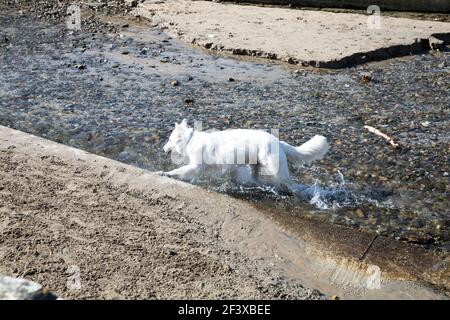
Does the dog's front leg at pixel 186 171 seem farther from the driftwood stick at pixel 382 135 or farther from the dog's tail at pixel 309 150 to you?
the driftwood stick at pixel 382 135

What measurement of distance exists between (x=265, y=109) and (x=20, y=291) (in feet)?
18.3

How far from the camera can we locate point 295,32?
1234cm

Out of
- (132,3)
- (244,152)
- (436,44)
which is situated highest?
(132,3)

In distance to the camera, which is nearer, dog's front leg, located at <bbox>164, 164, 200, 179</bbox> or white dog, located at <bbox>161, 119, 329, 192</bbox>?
white dog, located at <bbox>161, 119, 329, 192</bbox>

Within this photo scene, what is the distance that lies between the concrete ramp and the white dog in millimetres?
4776

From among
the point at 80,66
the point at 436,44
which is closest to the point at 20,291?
the point at 80,66

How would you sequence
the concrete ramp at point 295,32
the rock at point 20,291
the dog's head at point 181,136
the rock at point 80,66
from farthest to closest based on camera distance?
the concrete ramp at point 295,32 < the rock at point 80,66 < the dog's head at point 181,136 < the rock at point 20,291

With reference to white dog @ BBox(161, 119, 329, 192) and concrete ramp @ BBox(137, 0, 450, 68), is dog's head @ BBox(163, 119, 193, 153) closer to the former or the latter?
white dog @ BBox(161, 119, 329, 192)

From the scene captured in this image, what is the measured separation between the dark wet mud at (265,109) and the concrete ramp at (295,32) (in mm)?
339

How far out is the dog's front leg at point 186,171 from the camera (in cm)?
627

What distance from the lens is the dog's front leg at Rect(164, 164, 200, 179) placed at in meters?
6.27

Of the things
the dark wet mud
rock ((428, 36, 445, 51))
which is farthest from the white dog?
rock ((428, 36, 445, 51))

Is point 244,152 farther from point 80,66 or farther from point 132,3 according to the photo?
point 132,3

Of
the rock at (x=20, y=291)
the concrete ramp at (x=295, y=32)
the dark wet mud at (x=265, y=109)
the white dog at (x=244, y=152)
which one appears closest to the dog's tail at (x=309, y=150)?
the white dog at (x=244, y=152)
